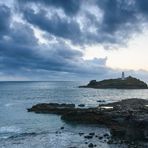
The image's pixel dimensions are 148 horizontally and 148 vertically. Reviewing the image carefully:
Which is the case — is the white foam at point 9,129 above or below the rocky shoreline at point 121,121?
below

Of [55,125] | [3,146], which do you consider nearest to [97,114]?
[55,125]

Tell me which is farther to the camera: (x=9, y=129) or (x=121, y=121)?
(x=9, y=129)

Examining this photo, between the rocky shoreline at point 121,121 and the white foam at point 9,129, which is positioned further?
the white foam at point 9,129

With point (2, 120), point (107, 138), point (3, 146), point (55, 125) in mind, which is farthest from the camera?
point (2, 120)

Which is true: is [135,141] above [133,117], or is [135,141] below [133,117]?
below

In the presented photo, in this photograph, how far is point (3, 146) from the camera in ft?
191

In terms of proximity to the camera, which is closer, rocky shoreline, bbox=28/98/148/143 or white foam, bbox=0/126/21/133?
rocky shoreline, bbox=28/98/148/143

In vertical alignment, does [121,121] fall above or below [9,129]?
above

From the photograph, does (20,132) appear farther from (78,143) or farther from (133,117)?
(133,117)

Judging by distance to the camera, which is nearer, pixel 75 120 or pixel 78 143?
pixel 78 143

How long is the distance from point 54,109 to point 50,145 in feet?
157

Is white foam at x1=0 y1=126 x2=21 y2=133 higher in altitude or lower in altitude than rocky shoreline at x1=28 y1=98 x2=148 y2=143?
lower

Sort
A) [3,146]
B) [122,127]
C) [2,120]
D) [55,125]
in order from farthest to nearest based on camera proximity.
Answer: [2,120] < [55,125] < [122,127] < [3,146]

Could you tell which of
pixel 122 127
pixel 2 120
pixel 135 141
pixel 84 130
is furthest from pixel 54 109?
pixel 135 141
